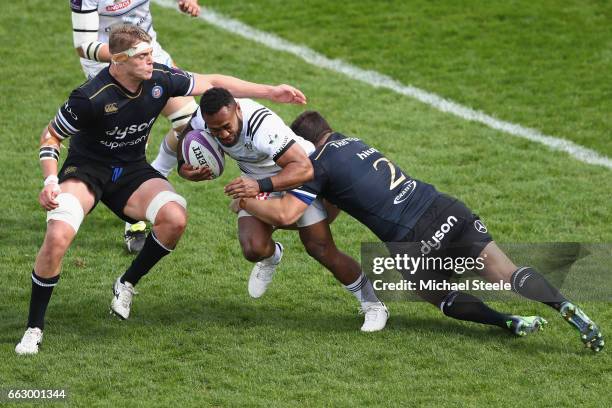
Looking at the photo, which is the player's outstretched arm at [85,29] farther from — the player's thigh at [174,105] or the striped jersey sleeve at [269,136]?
the striped jersey sleeve at [269,136]

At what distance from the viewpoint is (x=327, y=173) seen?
26.0 ft

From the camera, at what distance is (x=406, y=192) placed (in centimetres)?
804

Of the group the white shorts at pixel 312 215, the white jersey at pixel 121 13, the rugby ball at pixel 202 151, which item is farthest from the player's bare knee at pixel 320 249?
the white jersey at pixel 121 13

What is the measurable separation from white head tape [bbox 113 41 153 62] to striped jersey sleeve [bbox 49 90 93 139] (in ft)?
1.15

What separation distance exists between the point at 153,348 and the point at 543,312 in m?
2.66

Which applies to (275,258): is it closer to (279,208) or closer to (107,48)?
(279,208)

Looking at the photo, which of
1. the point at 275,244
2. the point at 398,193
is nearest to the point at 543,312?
the point at 398,193

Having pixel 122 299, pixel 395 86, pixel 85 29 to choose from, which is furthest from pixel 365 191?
pixel 395 86

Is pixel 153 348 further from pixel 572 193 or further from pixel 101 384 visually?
pixel 572 193

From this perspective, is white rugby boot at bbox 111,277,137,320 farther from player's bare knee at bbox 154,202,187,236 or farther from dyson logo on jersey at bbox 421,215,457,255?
dyson logo on jersey at bbox 421,215,457,255

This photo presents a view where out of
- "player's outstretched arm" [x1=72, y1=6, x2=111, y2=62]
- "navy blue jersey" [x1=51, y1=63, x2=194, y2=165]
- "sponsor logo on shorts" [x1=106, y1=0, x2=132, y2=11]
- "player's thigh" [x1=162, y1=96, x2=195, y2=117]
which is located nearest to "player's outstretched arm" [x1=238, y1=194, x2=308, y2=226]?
"navy blue jersey" [x1=51, y1=63, x2=194, y2=165]

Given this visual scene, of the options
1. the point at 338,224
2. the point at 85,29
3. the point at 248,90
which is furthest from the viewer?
the point at 338,224

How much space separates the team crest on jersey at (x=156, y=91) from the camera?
8.35 m

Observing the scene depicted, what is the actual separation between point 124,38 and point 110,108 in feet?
1.55
